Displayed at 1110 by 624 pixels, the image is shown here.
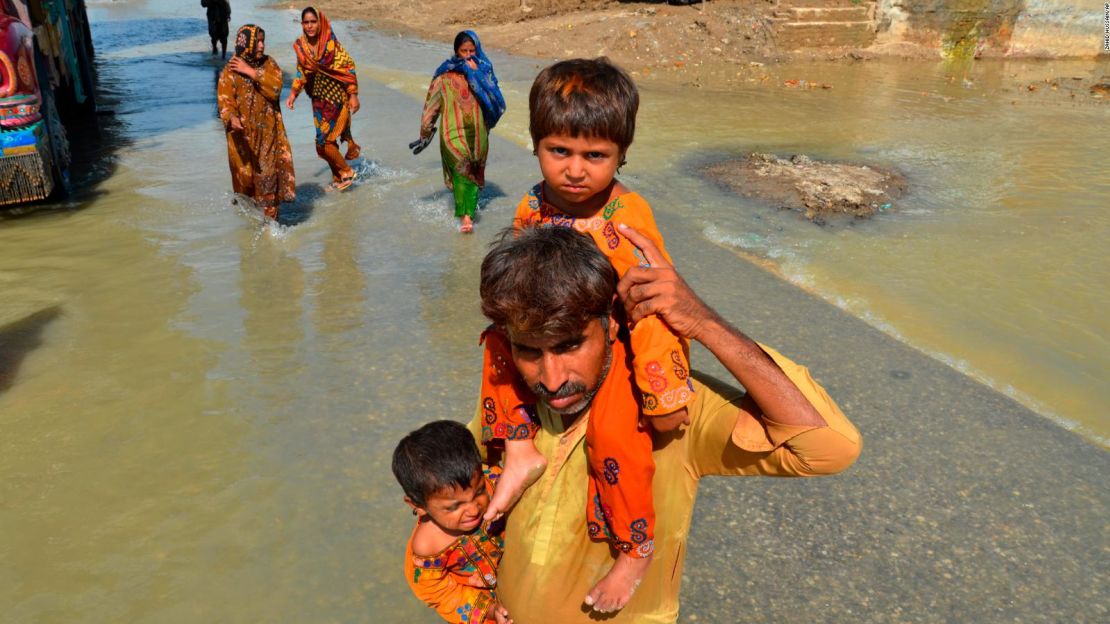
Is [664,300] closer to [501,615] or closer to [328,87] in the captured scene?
[501,615]

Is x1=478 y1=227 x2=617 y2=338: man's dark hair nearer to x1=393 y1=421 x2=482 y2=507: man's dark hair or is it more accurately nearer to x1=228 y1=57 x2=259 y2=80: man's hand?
x1=393 y1=421 x2=482 y2=507: man's dark hair

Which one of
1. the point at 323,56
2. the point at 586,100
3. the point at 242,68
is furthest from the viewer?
the point at 323,56

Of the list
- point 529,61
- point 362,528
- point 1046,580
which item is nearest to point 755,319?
point 1046,580

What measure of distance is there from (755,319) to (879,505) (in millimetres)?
1747

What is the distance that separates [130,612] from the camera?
2693 mm

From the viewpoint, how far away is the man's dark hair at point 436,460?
1.85 meters

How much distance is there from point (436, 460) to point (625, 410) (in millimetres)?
548

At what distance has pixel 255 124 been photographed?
22.1ft

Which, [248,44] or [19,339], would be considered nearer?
[19,339]

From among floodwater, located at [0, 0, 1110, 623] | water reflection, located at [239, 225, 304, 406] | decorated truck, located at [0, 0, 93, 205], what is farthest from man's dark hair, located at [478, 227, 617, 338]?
decorated truck, located at [0, 0, 93, 205]

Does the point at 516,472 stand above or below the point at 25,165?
above

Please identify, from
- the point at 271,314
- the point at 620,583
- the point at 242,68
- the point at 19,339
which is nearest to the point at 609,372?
the point at 620,583

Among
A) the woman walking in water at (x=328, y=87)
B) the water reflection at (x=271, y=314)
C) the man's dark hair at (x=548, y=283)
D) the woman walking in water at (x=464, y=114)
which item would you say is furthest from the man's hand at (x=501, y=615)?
the woman walking in water at (x=328, y=87)

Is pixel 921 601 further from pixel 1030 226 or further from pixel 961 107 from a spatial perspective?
pixel 961 107
